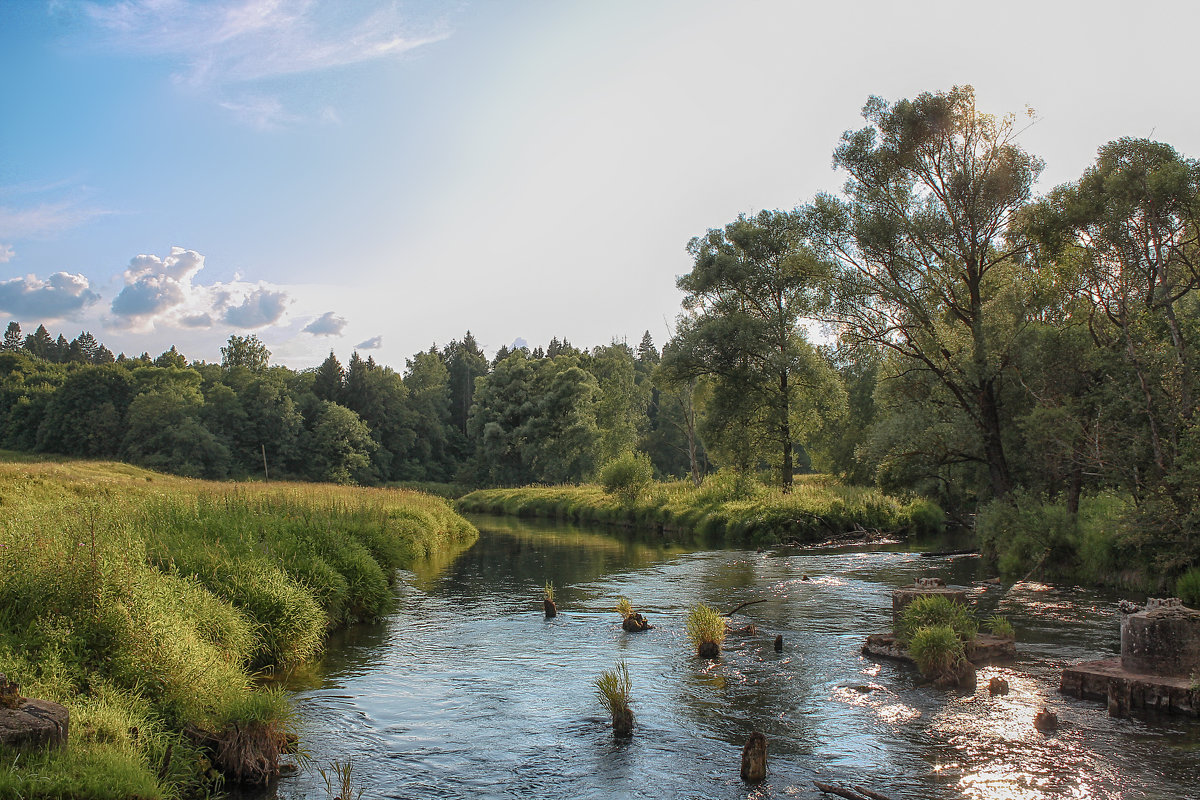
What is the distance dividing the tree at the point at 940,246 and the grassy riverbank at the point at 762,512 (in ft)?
24.5

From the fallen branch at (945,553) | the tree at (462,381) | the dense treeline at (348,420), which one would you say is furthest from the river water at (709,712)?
the tree at (462,381)

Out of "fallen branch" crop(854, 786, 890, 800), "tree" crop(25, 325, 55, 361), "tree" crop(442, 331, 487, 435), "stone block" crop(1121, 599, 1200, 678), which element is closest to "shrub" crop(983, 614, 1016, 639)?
"stone block" crop(1121, 599, 1200, 678)

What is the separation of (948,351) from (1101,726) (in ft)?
64.4

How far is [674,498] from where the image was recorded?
44.4 meters

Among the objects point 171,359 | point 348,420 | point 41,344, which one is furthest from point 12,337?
point 348,420

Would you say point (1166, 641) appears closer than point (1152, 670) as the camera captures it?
Yes

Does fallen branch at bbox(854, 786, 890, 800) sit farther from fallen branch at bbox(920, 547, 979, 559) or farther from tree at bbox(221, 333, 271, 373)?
tree at bbox(221, 333, 271, 373)

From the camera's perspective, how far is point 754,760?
8.76 meters

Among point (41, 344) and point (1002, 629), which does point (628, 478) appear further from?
point (41, 344)

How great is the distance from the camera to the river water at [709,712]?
8797 mm

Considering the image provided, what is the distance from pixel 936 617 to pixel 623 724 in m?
6.07

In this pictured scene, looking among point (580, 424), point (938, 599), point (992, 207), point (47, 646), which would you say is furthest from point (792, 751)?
point (580, 424)

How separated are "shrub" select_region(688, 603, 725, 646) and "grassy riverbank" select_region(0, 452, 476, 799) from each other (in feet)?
22.7

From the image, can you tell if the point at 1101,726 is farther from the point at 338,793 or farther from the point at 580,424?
the point at 580,424
